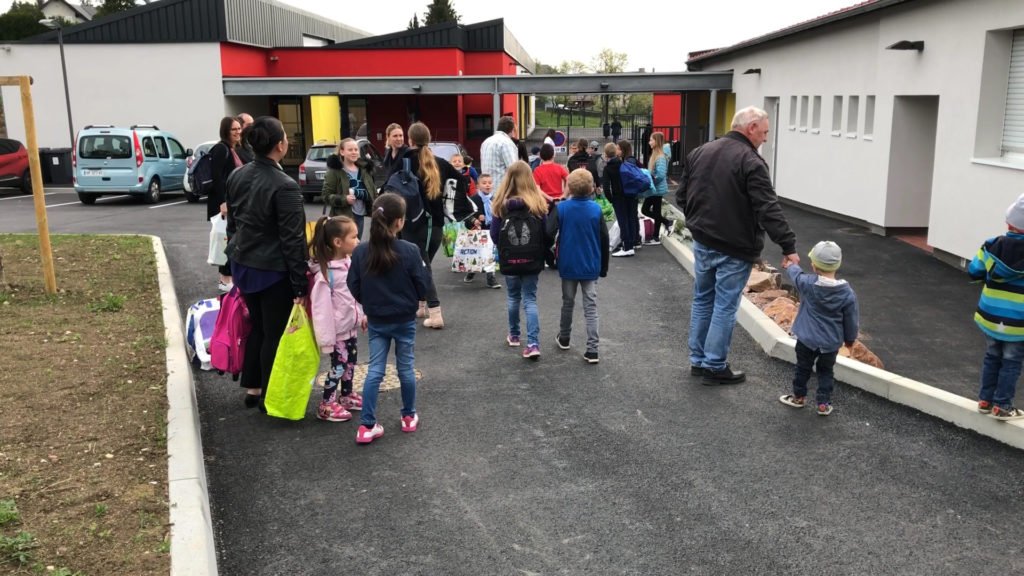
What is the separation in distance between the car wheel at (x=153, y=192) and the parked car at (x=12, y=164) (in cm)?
415

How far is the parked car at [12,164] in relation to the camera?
24.0 m

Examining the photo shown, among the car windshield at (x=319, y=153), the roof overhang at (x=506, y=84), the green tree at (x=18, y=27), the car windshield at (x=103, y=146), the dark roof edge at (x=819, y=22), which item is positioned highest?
the green tree at (x=18, y=27)

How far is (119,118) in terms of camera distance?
101ft

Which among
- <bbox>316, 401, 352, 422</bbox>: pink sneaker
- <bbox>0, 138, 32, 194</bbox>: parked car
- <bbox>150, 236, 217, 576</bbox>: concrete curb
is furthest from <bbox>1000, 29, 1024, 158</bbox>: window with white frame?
<bbox>0, 138, 32, 194</bbox>: parked car

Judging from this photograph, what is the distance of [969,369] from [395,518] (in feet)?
17.8

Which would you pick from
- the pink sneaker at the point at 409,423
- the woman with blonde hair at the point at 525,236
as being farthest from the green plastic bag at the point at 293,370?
the woman with blonde hair at the point at 525,236

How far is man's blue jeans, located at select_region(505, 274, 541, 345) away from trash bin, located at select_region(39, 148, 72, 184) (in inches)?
996

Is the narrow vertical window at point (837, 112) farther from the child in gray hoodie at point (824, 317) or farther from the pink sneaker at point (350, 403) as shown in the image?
the pink sneaker at point (350, 403)

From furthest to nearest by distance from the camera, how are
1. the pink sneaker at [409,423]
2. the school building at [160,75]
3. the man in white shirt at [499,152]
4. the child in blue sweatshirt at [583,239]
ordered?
the school building at [160,75] < the man in white shirt at [499,152] < the child in blue sweatshirt at [583,239] < the pink sneaker at [409,423]

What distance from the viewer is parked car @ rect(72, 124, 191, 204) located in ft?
70.5

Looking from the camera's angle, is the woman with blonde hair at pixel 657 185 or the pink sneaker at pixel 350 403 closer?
the pink sneaker at pixel 350 403

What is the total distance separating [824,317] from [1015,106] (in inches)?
289

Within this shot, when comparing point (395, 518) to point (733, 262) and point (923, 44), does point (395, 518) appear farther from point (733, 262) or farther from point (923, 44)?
point (923, 44)

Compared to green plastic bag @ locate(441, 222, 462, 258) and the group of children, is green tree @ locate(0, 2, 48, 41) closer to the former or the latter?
green plastic bag @ locate(441, 222, 462, 258)
